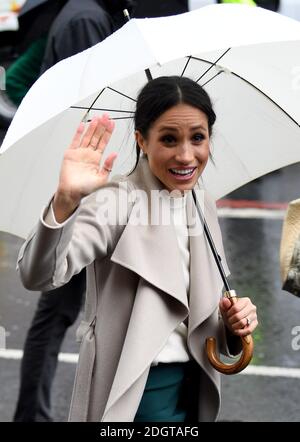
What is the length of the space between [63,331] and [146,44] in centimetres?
215

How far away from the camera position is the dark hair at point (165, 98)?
314cm

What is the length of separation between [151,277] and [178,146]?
1.30 feet

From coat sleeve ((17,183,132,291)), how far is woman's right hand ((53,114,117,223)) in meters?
0.04

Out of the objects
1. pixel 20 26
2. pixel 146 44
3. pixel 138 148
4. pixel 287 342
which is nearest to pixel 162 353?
pixel 138 148

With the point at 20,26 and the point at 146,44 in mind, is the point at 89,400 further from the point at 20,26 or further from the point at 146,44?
the point at 20,26

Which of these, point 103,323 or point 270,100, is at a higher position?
point 270,100

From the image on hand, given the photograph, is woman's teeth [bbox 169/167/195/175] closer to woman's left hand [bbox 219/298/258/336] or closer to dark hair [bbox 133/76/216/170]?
dark hair [bbox 133/76/216/170]

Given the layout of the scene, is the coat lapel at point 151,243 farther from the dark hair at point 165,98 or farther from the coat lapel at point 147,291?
the dark hair at point 165,98

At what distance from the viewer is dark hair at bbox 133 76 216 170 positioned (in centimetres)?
314

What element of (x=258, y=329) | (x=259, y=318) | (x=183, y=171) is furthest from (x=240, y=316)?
(x=259, y=318)

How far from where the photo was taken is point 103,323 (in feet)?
10.1

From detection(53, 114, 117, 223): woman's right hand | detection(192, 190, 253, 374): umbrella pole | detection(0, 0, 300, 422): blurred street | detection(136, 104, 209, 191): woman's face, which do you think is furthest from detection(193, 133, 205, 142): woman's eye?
detection(0, 0, 300, 422): blurred street

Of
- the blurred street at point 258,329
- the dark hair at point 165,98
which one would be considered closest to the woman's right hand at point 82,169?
the dark hair at point 165,98
